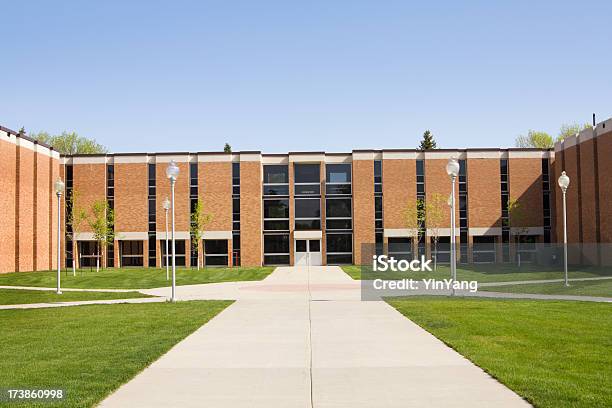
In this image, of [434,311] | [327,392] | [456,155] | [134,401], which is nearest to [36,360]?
[134,401]

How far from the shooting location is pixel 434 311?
17672 millimetres

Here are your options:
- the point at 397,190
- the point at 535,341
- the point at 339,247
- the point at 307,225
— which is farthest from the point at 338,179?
the point at 535,341

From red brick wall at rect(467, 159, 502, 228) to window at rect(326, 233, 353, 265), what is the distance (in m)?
11.4

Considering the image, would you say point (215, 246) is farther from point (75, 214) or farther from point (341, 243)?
point (75, 214)

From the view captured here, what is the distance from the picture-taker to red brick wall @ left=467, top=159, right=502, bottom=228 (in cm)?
5638

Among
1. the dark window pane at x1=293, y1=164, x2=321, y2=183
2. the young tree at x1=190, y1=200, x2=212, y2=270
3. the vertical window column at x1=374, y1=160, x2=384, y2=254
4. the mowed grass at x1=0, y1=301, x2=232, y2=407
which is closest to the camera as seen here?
the mowed grass at x1=0, y1=301, x2=232, y2=407

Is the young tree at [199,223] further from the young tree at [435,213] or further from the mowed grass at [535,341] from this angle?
the mowed grass at [535,341]

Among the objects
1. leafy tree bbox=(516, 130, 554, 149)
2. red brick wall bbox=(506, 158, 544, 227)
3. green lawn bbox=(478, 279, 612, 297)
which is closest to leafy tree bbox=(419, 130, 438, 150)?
leafy tree bbox=(516, 130, 554, 149)

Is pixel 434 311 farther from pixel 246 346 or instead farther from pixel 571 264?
pixel 571 264

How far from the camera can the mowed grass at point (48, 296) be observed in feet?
77.1

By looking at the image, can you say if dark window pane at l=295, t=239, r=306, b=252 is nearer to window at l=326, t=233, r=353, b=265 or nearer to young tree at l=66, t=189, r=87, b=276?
window at l=326, t=233, r=353, b=265

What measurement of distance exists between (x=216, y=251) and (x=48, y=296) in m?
31.6

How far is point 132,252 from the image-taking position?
56.6m

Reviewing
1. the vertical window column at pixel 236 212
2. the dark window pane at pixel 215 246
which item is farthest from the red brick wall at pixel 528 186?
the dark window pane at pixel 215 246
